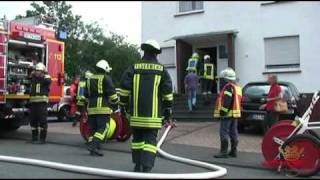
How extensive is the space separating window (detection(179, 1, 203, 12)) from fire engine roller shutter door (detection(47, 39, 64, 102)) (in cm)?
964

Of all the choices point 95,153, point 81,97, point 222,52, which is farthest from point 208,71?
point 95,153

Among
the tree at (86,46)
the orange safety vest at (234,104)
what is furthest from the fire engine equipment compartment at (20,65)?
the tree at (86,46)

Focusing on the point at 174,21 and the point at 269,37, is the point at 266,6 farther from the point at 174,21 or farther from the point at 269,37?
the point at 174,21

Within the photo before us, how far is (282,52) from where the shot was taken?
21.6m

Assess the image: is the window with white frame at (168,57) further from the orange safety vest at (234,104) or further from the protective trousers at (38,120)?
the orange safety vest at (234,104)

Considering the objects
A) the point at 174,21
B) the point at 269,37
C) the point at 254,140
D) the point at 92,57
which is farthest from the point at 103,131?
the point at 92,57

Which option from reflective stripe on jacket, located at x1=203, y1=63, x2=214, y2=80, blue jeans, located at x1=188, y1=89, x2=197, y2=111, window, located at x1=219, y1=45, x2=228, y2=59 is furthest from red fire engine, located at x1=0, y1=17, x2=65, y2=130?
window, located at x1=219, y1=45, x2=228, y2=59

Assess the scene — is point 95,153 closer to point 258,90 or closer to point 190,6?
point 258,90

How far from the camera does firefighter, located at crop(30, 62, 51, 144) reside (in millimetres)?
13398

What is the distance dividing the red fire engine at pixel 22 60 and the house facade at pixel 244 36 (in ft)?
28.9

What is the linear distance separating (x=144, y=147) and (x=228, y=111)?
2969 mm

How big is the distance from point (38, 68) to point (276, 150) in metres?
6.42

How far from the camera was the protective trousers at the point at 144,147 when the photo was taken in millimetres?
8320

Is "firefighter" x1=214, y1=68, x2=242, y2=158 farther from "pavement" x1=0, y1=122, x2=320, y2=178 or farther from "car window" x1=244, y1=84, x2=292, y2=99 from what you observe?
"car window" x1=244, y1=84, x2=292, y2=99
